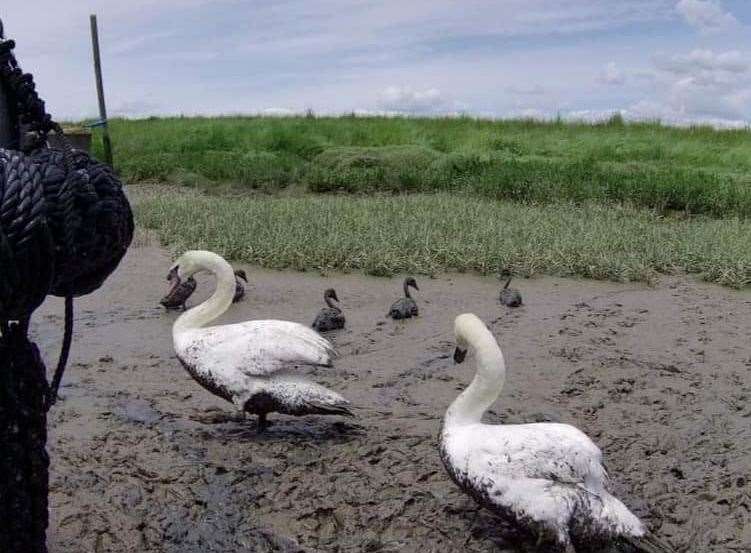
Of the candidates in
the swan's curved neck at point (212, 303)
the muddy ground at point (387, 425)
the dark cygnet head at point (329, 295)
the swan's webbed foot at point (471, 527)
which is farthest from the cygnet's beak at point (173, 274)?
the swan's webbed foot at point (471, 527)

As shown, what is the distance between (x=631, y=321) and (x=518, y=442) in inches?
160

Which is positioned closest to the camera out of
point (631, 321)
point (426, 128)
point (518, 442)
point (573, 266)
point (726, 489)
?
point (518, 442)

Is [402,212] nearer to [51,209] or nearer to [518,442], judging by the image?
[518,442]

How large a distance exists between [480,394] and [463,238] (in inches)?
243

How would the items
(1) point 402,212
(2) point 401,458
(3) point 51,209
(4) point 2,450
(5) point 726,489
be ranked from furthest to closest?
(1) point 402,212 < (2) point 401,458 < (5) point 726,489 < (4) point 2,450 < (3) point 51,209

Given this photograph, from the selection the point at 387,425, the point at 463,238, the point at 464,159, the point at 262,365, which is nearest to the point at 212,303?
the point at 262,365

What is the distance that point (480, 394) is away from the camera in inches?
171

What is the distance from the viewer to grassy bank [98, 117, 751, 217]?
14.2m

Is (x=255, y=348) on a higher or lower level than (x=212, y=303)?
lower

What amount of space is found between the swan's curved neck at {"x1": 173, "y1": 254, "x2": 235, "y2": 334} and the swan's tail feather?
120 inches

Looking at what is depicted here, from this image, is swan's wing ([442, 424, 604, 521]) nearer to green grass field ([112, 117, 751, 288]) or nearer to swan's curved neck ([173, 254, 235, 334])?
swan's curved neck ([173, 254, 235, 334])

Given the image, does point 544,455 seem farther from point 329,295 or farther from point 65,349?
point 329,295

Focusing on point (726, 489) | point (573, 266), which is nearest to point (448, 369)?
point (726, 489)

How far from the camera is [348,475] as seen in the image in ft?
15.6
